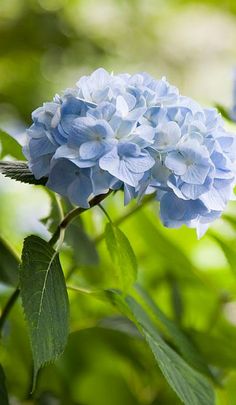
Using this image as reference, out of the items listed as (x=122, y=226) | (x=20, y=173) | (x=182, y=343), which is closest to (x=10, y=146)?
(x=20, y=173)

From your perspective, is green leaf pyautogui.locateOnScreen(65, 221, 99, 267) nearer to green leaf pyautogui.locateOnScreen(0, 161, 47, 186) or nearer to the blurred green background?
the blurred green background

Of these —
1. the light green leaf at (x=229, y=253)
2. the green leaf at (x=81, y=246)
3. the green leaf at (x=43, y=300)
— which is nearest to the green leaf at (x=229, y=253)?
the light green leaf at (x=229, y=253)

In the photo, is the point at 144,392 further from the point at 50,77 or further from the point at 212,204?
the point at 50,77

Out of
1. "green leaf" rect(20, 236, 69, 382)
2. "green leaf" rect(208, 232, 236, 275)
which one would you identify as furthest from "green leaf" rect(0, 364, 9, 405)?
"green leaf" rect(208, 232, 236, 275)

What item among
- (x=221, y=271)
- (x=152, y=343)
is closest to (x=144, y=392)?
(x=221, y=271)

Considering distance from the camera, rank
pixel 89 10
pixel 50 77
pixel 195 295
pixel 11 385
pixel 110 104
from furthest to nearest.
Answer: pixel 89 10 → pixel 50 77 → pixel 195 295 → pixel 11 385 → pixel 110 104

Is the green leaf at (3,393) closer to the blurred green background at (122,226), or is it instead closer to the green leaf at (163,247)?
the blurred green background at (122,226)
